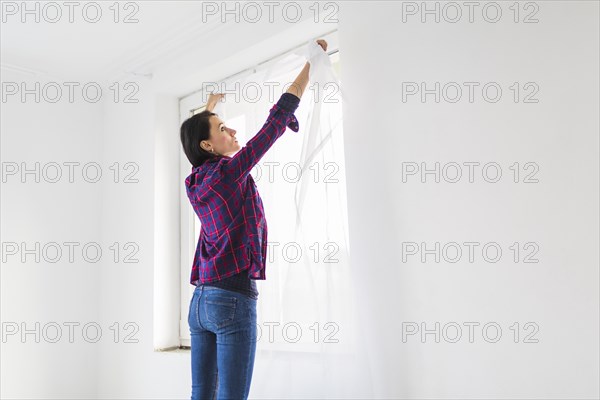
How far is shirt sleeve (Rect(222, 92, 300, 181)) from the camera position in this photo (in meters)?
1.52

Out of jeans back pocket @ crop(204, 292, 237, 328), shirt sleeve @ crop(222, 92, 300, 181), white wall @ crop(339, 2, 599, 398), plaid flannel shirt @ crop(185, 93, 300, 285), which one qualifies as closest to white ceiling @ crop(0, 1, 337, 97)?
white wall @ crop(339, 2, 599, 398)

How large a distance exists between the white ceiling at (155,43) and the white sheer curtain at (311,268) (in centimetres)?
30

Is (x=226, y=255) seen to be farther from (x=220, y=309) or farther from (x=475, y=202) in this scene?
(x=475, y=202)

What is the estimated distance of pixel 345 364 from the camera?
1701mm

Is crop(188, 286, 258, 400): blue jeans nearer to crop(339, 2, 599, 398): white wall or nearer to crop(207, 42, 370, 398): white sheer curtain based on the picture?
crop(207, 42, 370, 398): white sheer curtain

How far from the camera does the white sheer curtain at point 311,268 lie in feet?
5.67

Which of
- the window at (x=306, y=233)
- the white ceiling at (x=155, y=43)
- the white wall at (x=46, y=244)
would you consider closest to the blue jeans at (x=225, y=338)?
the window at (x=306, y=233)


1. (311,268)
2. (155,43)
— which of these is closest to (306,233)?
(311,268)

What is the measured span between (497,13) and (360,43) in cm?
51

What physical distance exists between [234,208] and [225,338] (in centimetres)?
39

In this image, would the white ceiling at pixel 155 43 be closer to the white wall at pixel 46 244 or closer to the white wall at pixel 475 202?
the white wall at pixel 46 244

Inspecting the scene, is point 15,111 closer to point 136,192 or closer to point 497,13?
point 136,192

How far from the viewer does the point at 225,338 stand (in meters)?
1.46

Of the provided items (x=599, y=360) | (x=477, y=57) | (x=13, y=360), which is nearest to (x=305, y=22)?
(x=477, y=57)
